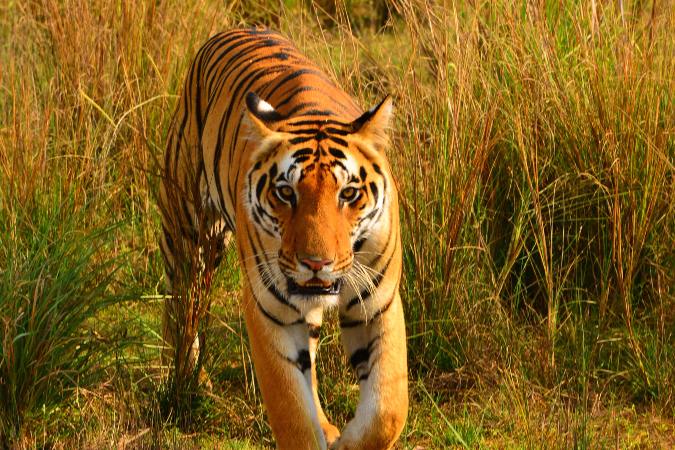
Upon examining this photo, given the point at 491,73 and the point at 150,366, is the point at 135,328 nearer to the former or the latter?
the point at 150,366

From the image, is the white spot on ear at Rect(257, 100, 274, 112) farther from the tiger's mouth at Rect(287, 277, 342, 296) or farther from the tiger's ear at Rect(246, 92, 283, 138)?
the tiger's mouth at Rect(287, 277, 342, 296)

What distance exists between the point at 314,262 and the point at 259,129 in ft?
1.55

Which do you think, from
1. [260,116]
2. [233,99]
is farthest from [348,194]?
[233,99]

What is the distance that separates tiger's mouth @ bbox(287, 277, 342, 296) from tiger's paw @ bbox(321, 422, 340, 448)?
463 mm

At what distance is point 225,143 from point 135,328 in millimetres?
945

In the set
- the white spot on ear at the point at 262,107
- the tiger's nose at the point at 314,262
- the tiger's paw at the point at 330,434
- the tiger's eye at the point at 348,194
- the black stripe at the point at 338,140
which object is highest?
the white spot on ear at the point at 262,107

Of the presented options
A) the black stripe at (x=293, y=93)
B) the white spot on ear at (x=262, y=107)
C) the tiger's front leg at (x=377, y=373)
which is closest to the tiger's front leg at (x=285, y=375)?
the tiger's front leg at (x=377, y=373)

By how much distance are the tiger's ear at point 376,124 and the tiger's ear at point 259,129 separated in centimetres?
20

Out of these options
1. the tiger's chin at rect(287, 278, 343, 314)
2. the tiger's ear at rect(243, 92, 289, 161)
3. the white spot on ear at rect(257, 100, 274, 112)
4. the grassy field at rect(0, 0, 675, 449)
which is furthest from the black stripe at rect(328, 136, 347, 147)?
the grassy field at rect(0, 0, 675, 449)

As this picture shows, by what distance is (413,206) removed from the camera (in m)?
4.30

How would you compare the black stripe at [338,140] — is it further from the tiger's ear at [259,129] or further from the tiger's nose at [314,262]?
the tiger's nose at [314,262]

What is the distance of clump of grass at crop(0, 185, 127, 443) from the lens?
3615 mm

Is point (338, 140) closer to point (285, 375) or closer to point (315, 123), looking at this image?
point (315, 123)

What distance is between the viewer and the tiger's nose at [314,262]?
3.14m
